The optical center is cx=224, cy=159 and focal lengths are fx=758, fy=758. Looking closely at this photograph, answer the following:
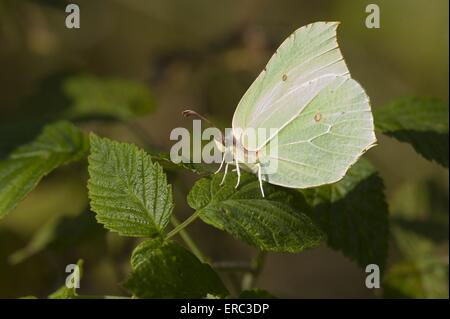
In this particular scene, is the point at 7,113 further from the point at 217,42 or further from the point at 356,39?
the point at 356,39

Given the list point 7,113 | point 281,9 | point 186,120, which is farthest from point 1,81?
point 281,9

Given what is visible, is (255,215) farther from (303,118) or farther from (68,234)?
(68,234)

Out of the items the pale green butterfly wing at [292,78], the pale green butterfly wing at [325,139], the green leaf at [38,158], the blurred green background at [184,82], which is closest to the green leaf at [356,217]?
the pale green butterfly wing at [325,139]

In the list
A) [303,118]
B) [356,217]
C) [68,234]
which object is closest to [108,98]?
[68,234]

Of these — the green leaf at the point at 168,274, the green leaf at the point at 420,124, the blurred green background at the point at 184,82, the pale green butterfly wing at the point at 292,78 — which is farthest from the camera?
the blurred green background at the point at 184,82

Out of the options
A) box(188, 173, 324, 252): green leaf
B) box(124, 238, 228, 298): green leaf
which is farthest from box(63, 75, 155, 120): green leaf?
box(124, 238, 228, 298): green leaf

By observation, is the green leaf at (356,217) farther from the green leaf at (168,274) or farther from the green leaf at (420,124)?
the green leaf at (168,274)
